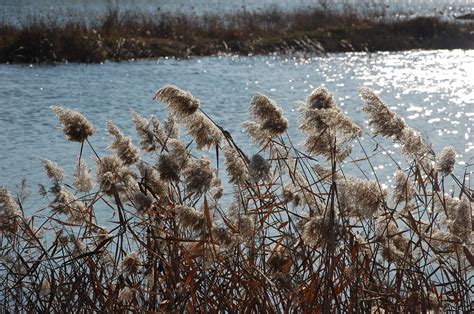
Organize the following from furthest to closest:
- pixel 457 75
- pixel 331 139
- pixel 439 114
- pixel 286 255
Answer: pixel 457 75 → pixel 439 114 → pixel 286 255 → pixel 331 139

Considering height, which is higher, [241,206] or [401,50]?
[241,206]

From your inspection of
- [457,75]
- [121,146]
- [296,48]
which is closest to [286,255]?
[121,146]

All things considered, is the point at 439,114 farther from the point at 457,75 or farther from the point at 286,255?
the point at 286,255

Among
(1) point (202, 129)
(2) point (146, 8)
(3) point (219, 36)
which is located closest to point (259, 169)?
(1) point (202, 129)

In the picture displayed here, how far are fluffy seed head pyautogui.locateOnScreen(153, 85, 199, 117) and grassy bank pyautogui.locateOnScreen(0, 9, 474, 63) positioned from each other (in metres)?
11.4

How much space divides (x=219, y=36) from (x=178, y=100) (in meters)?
14.1

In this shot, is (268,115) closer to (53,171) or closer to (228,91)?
(53,171)

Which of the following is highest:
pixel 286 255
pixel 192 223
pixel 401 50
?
pixel 192 223

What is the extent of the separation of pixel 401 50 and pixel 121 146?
14.8m

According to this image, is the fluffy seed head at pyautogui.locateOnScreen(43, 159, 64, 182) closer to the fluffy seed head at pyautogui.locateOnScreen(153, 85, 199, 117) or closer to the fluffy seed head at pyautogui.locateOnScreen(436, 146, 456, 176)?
the fluffy seed head at pyautogui.locateOnScreen(153, 85, 199, 117)

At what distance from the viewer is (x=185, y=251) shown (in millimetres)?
2445

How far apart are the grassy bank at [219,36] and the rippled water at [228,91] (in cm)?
65

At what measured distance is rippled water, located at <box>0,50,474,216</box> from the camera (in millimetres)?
7145

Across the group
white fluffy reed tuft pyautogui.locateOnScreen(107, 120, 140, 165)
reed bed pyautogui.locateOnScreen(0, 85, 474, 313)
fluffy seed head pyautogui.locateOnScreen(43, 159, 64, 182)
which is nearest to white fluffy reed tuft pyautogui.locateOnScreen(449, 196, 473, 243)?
reed bed pyautogui.locateOnScreen(0, 85, 474, 313)
